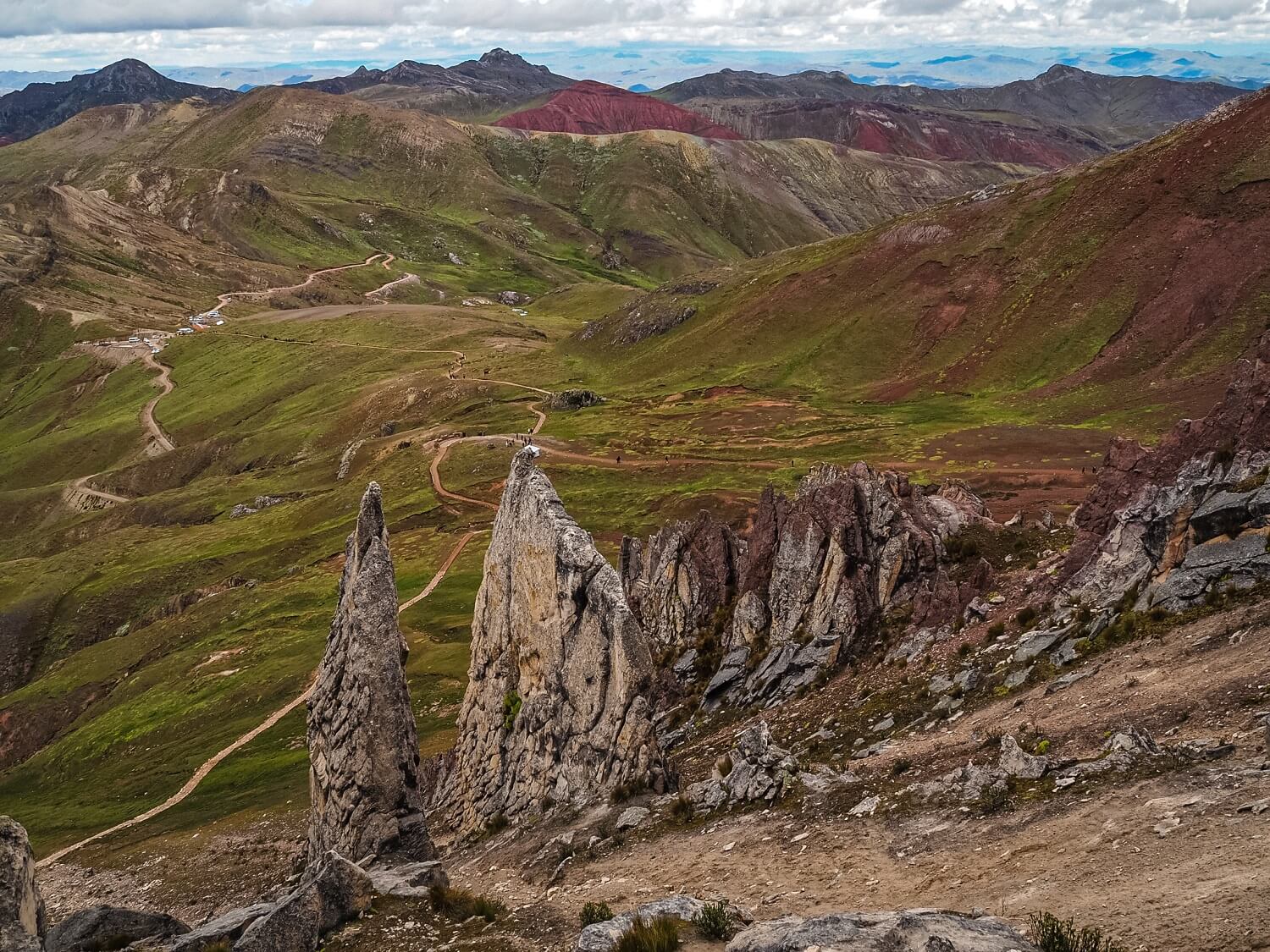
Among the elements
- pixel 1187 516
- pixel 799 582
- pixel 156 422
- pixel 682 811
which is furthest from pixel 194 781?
pixel 156 422

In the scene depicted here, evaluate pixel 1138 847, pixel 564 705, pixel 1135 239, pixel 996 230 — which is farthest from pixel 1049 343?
pixel 1138 847

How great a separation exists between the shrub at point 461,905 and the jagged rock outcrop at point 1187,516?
751 inches

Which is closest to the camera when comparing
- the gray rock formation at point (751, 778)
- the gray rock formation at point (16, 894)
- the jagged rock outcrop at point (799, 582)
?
the gray rock formation at point (16, 894)

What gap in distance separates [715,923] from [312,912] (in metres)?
9.82

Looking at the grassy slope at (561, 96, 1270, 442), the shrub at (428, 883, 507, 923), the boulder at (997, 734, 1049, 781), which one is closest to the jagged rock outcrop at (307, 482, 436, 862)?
Answer: the shrub at (428, 883, 507, 923)

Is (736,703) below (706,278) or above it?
below

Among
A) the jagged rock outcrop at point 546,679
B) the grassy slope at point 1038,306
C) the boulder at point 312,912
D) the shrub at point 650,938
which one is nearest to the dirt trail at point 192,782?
the jagged rock outcrop at point 546,679

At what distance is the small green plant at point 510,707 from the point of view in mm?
33156

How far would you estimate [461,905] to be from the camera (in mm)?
22516

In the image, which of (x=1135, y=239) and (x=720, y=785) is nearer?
(x=720, y=785)

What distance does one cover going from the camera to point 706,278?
630ft

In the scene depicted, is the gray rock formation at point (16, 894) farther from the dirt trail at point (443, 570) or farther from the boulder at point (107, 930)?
the dirt trail at point (443, 570)

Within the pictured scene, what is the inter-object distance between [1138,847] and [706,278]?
18032 centimetres

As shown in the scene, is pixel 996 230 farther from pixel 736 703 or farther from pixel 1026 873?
pixel 1026 873
